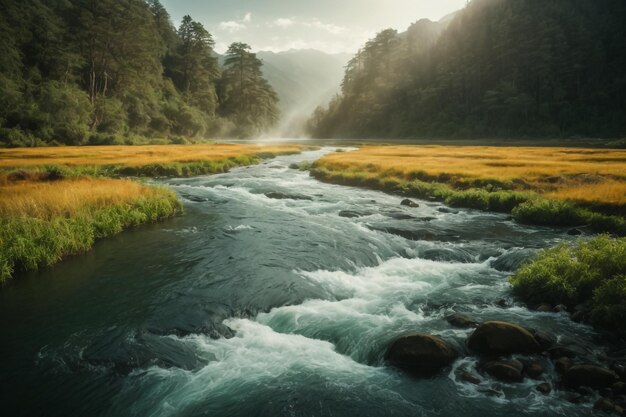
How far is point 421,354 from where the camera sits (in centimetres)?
920

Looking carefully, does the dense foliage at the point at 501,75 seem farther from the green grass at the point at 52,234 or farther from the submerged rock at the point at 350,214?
the green grass at the point at 52,234

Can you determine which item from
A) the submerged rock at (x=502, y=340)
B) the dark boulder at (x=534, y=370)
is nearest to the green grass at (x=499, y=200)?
the submerged rock at (x=502, y=340)

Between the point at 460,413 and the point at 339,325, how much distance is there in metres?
4.21

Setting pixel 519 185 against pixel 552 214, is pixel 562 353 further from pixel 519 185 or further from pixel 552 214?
pixel 519 185

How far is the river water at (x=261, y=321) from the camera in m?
8.02

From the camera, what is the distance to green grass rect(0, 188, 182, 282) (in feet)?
48.4

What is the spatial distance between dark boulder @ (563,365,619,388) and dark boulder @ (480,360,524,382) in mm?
925

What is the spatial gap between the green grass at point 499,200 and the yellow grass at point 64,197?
20662 mm

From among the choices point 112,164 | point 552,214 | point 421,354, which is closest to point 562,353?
point 421,354

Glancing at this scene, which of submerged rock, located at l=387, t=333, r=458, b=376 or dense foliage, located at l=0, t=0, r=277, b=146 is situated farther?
dense foliage, located at l=0, t=0, r=277, b=146

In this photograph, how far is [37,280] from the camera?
45.7ft

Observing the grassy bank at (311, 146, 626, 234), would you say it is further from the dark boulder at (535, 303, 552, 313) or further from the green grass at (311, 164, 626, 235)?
the dark boulder at (535, 303, 552, 313)

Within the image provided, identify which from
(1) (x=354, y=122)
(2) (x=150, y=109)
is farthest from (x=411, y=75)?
(2) (x=150, y=109)

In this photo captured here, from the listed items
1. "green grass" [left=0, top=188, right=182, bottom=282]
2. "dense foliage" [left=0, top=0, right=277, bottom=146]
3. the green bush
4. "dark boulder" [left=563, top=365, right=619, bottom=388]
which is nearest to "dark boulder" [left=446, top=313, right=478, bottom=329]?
"dark boulder" [left=563, top=365, right=619, bottom=388]
